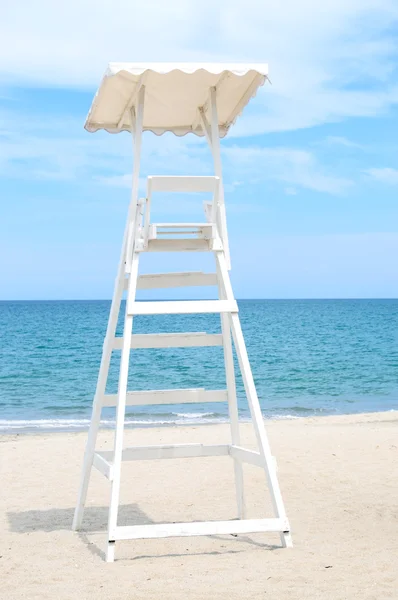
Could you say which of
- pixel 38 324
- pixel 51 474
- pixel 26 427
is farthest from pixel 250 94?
pixel 38 324

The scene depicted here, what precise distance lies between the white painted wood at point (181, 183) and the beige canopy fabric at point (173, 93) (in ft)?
2.50

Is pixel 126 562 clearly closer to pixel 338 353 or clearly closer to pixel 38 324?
pixel 338 353

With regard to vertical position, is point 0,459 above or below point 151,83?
below

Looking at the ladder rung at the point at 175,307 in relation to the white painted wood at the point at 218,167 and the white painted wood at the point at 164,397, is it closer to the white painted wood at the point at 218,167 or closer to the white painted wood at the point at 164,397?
the white painted wood at the point at 218,167

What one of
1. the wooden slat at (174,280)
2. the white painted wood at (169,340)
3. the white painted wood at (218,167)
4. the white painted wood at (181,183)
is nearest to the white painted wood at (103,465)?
the white painted wood at (169,340)

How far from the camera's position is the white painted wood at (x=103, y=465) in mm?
5910

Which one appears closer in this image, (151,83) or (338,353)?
(151,83)

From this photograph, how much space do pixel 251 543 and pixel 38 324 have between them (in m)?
65.2

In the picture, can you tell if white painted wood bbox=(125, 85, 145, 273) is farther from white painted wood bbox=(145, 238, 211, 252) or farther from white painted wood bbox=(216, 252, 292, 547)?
white painted wood bbox=(216, 252, 292, 547)

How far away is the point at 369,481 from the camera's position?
870 cm

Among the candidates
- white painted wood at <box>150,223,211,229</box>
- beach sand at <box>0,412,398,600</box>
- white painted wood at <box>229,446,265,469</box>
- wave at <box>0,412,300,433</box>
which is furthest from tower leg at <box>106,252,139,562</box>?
wave at <box>0,412,300,433</box>

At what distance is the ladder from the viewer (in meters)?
5.75

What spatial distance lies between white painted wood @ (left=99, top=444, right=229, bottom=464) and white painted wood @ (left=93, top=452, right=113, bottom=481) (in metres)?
0.06

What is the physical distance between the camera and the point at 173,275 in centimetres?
671
